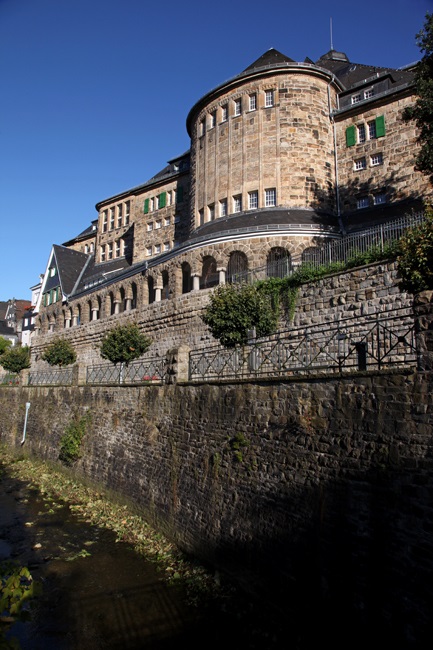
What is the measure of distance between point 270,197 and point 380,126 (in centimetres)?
743

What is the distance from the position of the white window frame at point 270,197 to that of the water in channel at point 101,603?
1774 cm

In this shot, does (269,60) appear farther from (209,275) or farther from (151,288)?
(151,288)

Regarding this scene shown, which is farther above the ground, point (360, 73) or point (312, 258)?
point (360, 73)

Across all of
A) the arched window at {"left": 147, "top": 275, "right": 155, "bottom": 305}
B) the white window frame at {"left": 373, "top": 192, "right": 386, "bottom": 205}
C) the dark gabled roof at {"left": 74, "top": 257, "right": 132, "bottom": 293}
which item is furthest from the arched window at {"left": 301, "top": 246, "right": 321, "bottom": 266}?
the dark gabled roof at {"left": 74, "top": 257, "right": 132, "bottom": 293}

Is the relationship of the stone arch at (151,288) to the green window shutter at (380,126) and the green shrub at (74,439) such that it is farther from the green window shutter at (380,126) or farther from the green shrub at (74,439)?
the green window shutter at (380,126)

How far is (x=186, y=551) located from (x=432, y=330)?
7853mm

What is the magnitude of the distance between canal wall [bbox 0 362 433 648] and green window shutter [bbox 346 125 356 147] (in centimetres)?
1983

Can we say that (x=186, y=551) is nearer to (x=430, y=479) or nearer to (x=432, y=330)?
(x=430, y=479)

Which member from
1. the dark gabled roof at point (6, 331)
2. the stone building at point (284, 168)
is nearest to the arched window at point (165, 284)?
the stone building at point (284, 168)

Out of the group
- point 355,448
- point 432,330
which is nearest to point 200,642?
point 355,448

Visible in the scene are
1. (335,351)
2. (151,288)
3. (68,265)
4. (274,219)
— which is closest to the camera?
(335,351)

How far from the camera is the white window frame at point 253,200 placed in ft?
82.9

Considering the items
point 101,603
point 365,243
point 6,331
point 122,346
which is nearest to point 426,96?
point 365,243

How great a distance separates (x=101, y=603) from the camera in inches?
374
